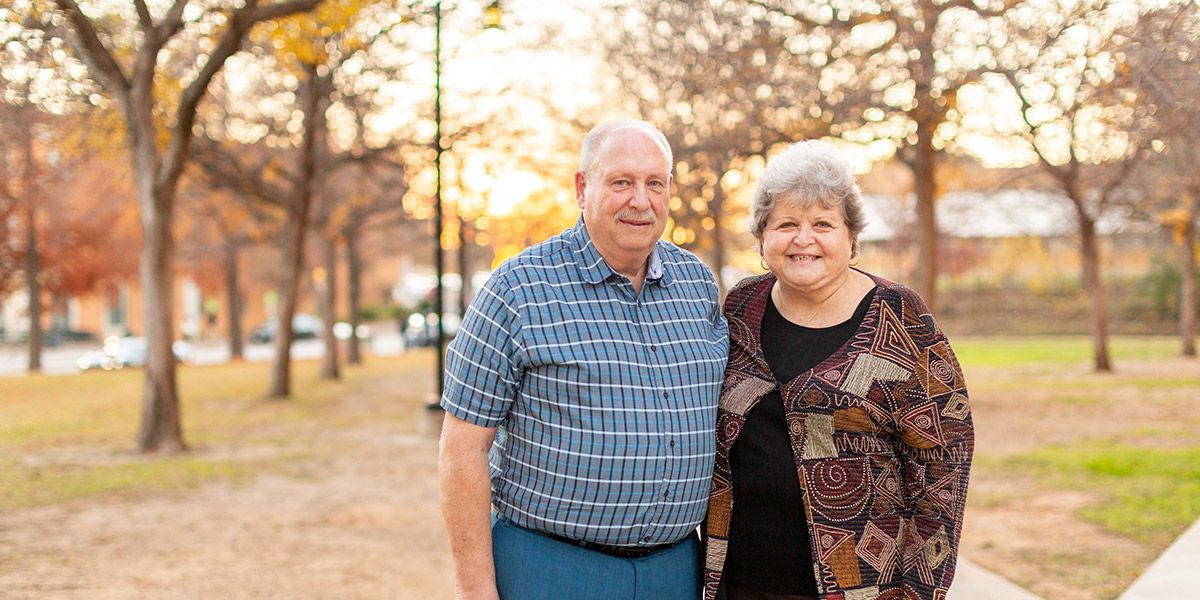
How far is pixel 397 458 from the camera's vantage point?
11484 millimetres

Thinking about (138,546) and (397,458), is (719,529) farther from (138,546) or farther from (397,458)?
(397,458)

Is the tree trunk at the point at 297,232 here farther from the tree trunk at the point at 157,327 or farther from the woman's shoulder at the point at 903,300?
the woman's shoulder at the point at 903,300

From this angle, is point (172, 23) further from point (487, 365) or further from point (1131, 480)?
point (1131, 480)

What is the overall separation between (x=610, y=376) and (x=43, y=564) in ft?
19.1

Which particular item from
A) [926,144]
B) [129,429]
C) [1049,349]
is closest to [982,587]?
[926,144]

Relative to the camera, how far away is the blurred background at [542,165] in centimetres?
849

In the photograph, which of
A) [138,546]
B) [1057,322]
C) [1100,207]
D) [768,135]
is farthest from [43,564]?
[1057,322]

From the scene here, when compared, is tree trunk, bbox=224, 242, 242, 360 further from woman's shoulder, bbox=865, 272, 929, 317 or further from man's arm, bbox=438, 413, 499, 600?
woman's shoulder, bbox=865, 272, 929, 317

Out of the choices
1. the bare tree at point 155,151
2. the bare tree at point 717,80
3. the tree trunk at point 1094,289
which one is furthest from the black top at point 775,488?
the tree trunk at point 1094,289

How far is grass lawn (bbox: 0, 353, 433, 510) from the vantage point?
9.87m

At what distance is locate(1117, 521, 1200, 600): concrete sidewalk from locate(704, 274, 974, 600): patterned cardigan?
135 inches

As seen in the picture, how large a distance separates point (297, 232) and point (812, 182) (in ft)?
53.9

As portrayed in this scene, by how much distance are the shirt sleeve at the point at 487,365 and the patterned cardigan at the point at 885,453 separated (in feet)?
2.44

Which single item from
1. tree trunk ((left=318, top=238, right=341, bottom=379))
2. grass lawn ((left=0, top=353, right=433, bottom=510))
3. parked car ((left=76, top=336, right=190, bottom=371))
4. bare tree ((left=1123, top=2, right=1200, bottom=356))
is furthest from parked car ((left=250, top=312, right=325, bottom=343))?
bare tree ((left=1123, top=2, right=1200, bottom=356))
